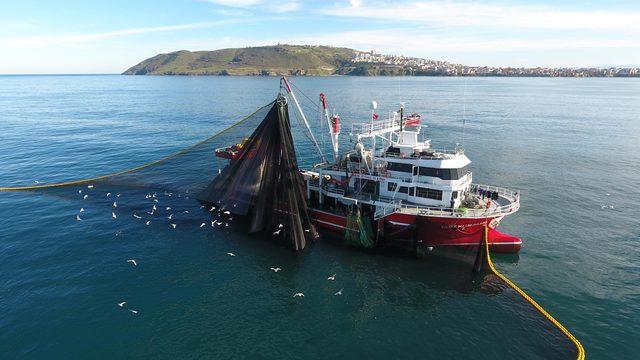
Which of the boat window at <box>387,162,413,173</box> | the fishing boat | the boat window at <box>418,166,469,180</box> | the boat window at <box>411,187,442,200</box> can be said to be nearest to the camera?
the fishing boat

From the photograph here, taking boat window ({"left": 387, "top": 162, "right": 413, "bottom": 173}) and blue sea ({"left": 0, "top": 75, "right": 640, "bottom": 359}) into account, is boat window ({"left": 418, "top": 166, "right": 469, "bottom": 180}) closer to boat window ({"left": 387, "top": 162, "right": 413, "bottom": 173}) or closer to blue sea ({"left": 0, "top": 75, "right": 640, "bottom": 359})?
boat window ({"left": 387, "top": 162, "right": 413, "bottom": 173})

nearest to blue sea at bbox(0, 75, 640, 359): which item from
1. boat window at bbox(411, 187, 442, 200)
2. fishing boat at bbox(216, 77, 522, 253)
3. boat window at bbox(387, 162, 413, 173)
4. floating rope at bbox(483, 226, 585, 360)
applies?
floating rope at bbox(483, 226, 585, 360)

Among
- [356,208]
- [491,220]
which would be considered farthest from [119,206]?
[491,220]

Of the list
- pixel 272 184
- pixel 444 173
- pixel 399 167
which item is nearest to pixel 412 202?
pixel 399 167

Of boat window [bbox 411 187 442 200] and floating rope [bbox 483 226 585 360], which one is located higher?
boat window [bbox 411 187 442 200]

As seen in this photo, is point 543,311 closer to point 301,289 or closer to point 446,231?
point 446,231

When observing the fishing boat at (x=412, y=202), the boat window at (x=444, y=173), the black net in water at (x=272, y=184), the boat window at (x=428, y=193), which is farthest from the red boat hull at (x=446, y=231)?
the black net in water at (x=272, y=184)

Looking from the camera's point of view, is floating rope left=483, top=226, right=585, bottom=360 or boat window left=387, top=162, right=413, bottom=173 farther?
boat window left=387, top=162, right=413, bottom=173

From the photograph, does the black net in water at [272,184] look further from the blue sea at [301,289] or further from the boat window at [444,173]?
the boat window at [444,173]
